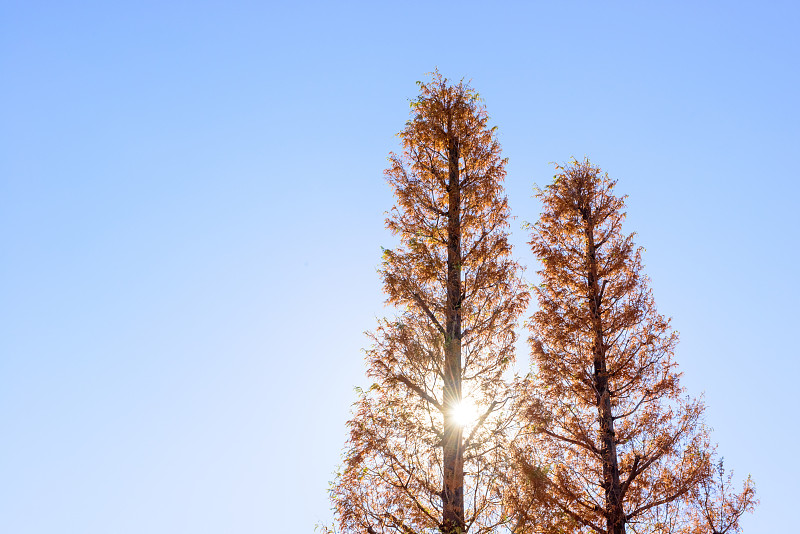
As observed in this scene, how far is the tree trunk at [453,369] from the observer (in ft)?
35.7

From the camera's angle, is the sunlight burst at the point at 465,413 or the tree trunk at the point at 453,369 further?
the sunlight burst at the point at 465,413

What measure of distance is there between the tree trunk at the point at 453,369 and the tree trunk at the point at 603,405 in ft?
12.3

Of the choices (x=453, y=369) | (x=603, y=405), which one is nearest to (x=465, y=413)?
(x=453, y=369)

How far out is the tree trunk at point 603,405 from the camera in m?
12.5

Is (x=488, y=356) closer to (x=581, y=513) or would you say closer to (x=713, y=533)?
(x=581, y=513)

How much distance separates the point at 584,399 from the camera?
13844mm

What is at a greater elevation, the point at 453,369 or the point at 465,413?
the point at 453,369

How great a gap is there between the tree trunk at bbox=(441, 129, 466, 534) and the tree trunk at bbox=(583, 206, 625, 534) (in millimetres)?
3738

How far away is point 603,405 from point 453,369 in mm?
3951

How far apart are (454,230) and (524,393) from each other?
3.97 metres

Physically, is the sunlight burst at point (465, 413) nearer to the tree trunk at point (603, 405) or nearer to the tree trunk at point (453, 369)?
the tree trunk at point (453, 369)

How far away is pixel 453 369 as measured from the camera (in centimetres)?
1222

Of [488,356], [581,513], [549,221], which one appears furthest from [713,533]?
[549,221]

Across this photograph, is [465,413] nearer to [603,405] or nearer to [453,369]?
[453,369]
